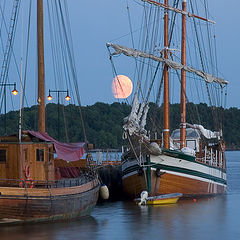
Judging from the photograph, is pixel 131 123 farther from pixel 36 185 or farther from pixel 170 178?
pixel 36 185

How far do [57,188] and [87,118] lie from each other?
143 meters

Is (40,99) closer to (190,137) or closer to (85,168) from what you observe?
(85,168)

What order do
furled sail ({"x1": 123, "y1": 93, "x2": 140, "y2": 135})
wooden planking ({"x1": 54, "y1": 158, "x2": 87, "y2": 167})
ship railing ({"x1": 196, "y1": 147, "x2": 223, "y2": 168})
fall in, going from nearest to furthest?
1. wooden planking ({"x1": 54, "y1": 158, "x2": 87, "y2": 167})
2. furled sail ({"x1": 123, "y1": 93, "x2": 140, "y2": 135})
3. ship railing ({"x1": 196, "y1": 147, "x2": 223, "y2": 168})

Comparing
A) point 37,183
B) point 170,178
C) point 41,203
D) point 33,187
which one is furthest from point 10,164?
point 170,178

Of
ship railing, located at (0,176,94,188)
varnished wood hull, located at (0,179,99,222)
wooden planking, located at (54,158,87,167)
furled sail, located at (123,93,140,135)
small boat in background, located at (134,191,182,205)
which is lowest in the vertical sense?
small boat in background, located at (134,191,182,205)

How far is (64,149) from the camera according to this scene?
3148cm

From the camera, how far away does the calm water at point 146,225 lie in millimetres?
27344

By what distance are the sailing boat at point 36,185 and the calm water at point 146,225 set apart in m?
0.62

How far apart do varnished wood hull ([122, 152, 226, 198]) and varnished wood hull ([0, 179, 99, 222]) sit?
396 inches

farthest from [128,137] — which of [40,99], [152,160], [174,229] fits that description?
[174,229]

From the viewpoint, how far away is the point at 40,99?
34.8m

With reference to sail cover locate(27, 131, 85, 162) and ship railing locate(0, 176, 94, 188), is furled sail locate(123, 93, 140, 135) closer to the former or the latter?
sail cover locate(27, 131, 85, 162)

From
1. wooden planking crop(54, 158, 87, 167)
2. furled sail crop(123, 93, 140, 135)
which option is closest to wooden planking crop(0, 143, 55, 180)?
wooden planking crop(54, 158, 87, 167)

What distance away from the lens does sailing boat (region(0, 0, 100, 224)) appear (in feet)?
88.6
